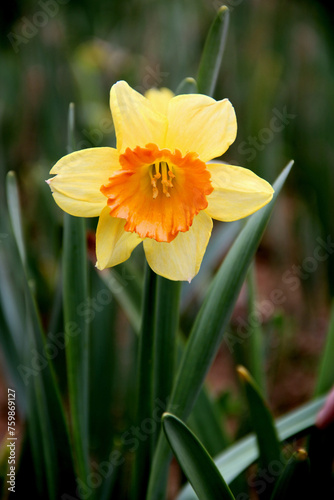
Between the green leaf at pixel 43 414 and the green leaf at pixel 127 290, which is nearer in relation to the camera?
the green leaf at pixel 43 414

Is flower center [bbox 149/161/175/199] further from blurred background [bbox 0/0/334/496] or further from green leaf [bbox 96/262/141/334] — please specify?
blurred background [bbox 0/0/334/496]

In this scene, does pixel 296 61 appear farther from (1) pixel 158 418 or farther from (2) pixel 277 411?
(1) pixel 158 418

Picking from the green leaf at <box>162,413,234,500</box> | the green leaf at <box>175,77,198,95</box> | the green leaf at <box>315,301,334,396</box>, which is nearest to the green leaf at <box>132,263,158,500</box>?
the green leaf at <box>162,413,234,500</box>

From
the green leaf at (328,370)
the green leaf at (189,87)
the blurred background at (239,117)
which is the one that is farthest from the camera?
the blurred background at (239,117)

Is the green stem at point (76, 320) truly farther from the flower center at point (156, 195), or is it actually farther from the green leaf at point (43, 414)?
the flower center at point (156, 195)

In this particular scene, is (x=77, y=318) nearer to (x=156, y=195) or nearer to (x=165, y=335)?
(x=165, y=335)

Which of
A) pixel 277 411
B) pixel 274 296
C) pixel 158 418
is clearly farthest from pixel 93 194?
pixel 274 296

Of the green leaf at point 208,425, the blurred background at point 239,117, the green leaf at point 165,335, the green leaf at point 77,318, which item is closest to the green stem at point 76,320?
the green leaf at point 77,318

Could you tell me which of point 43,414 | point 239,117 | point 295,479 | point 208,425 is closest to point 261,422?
point 295,479
